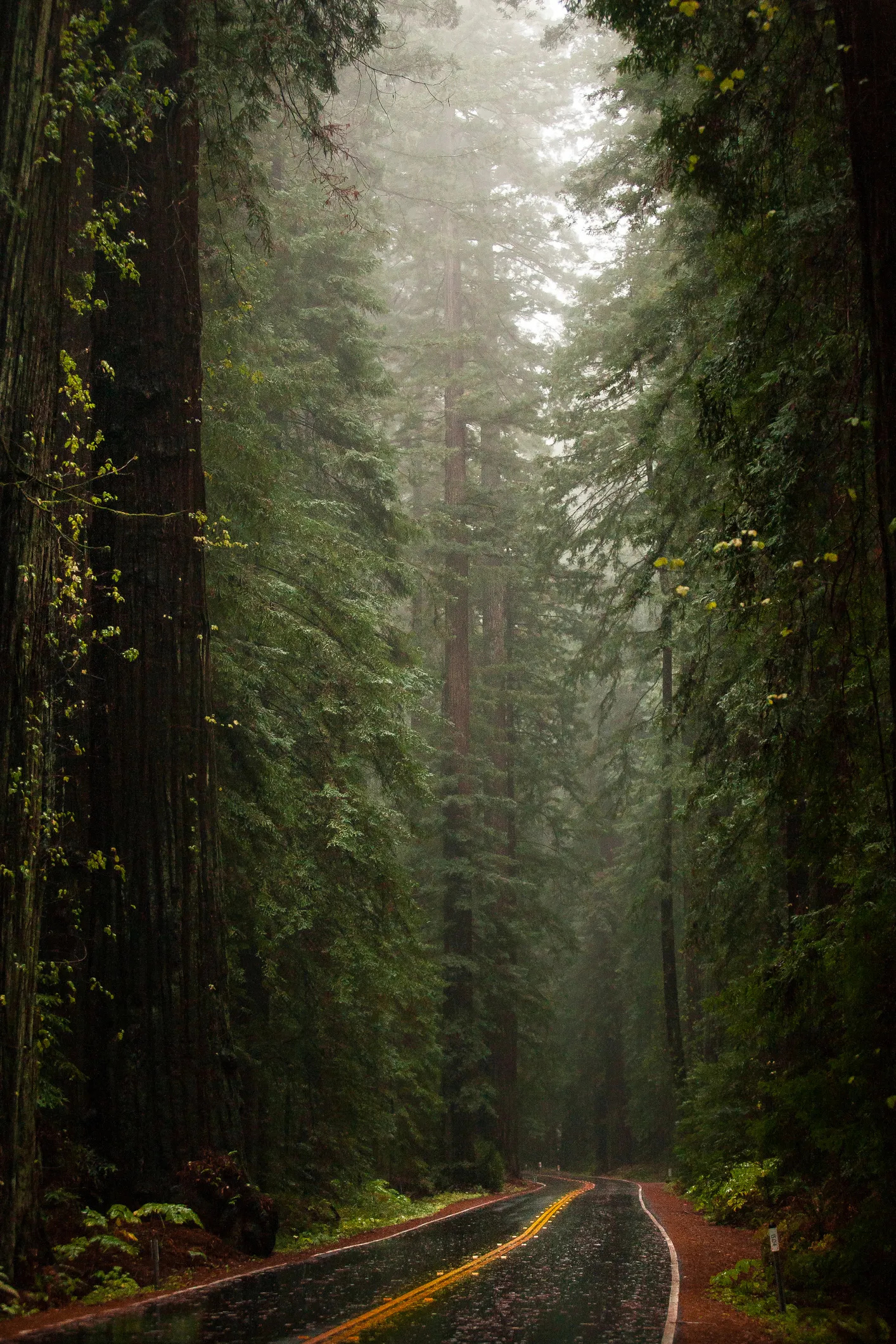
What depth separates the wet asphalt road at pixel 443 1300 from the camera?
6.00m

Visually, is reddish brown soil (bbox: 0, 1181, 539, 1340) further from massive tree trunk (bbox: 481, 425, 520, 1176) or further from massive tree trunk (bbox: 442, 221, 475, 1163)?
massive tree trunk (bbox: 481, 425, 520, 1176)

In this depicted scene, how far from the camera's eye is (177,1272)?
759cm

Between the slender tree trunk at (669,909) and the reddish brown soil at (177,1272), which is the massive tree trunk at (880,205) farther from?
the slender tree trunk at (669,909)

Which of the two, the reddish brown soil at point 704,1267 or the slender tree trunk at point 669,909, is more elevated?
the slender tree trunk at point 669,909

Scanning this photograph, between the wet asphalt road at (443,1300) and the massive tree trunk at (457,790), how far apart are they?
36.5 ft

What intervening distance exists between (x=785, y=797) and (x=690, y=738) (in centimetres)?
2001

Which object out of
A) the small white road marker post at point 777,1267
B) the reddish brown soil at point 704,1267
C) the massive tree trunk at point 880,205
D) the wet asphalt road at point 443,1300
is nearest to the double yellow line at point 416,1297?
the wet asphalt road at point 443,1300

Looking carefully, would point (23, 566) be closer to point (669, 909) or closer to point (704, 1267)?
point (704, 1267)

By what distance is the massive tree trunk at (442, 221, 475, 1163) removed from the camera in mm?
22875

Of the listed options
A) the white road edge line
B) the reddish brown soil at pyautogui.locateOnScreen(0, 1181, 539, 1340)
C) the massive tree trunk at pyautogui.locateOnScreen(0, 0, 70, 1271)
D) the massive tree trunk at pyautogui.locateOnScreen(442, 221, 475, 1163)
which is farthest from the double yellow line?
the massive tree trunk at pyautogui.locateOnScreen(442, 221, 475, 1163)

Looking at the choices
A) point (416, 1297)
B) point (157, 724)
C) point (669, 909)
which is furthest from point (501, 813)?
point (416, 1297)

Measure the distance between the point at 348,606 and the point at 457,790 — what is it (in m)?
11.1

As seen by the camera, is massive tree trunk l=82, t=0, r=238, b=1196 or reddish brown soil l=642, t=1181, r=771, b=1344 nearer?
reddish brown soil l=642, t=1181, r=771, b=1344

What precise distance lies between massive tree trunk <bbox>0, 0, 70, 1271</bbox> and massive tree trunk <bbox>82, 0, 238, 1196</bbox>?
A: 1186 millimetres
